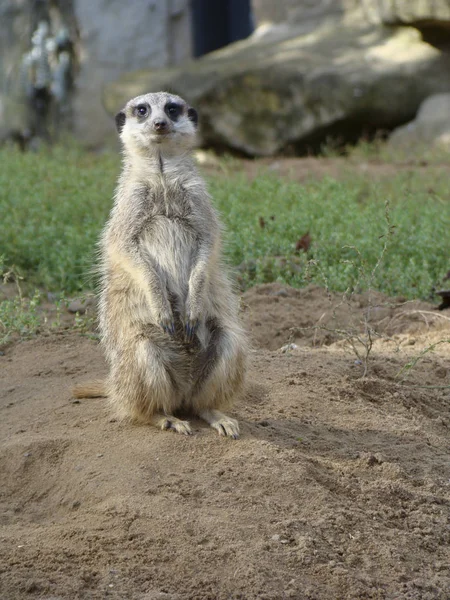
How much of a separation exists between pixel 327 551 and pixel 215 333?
3.85ft

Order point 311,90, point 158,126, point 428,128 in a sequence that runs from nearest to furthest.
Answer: point 158,126 → point 428,128 → point 311,90

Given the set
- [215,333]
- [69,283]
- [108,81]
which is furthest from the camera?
[108,81]

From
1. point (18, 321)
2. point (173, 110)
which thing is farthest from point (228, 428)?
point (18, 321)

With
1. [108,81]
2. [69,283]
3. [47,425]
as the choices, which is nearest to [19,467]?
[47,425]

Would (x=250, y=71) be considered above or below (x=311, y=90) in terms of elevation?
above

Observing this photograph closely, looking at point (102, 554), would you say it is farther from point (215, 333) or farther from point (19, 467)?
point (215, 333)

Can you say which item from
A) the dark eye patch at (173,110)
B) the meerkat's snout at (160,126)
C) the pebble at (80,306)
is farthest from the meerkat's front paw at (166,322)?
the pebble at (80,306)

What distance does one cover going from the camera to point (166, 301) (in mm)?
3666

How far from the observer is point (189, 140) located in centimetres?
416

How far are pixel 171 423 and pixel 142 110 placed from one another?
1.48m

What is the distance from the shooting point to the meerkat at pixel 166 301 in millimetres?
3617

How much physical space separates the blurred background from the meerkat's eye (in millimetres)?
5670

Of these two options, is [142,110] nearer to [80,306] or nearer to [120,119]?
[120,119]

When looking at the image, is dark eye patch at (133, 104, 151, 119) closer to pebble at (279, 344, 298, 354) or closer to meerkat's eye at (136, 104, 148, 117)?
meerkat's eye at (136, 104, 148, 117)
